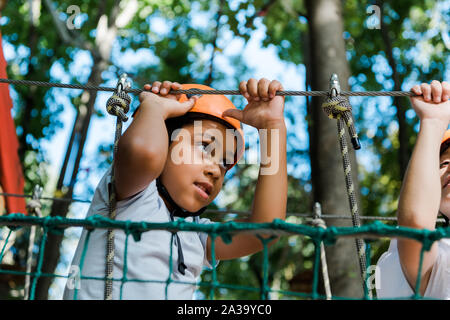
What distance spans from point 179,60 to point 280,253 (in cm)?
467

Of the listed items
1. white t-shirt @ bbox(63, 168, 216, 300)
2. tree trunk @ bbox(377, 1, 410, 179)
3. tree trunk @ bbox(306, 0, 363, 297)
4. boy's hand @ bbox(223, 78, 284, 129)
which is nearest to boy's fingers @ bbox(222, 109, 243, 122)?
boy's hand @ bbox(223, 78, 284, 129)

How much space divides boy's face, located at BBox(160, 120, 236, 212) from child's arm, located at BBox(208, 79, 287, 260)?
17 centimetres

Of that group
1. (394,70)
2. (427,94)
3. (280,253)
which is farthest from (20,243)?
(427,94)

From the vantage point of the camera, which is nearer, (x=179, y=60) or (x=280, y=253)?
(x=179, y=60)

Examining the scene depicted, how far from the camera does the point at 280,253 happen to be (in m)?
11.5

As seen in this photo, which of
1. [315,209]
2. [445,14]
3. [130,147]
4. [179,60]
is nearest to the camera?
[130,147]

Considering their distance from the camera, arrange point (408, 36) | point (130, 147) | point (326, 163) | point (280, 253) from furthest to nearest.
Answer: point (280, 253), point (408, 36), point (326, 163), point (130, 147)

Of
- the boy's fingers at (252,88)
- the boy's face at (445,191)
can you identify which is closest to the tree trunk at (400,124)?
the boy's face at (445,191)

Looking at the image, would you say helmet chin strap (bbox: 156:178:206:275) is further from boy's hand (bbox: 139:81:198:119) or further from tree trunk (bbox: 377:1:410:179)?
tree trunk (bbox: 377:1:410:179)

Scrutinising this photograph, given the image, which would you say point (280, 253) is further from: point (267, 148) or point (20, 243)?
point (267, 148)

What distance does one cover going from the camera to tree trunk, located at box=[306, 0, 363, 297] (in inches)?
128

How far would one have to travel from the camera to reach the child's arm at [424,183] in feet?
5.70

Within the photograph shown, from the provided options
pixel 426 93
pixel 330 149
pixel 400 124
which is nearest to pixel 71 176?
pixel 330 149

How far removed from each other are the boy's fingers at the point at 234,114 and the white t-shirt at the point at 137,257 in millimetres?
416
